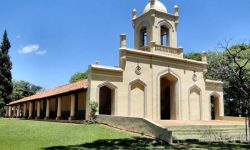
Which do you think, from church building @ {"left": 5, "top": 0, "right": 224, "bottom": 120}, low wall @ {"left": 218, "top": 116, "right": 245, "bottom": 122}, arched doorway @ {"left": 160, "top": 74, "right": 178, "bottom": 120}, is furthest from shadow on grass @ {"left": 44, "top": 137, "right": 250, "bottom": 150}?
low wall @ {"left": 218, "top": 116, "right": 245, "bottom": 122}

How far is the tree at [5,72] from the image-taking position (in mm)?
47156

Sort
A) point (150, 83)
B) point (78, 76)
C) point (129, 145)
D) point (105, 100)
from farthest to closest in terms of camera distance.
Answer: point (78, 76)
point (105, 100)
point (150, 83)
point (129, 145)

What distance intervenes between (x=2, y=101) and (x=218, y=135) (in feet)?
131

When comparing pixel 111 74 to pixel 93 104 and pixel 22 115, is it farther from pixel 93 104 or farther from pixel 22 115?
pixel 22 115

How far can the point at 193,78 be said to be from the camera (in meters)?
27.9

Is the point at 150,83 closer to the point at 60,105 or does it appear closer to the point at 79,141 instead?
the point at 60,105

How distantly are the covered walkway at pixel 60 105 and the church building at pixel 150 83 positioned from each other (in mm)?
92

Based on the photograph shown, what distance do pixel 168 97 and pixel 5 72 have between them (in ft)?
96.6

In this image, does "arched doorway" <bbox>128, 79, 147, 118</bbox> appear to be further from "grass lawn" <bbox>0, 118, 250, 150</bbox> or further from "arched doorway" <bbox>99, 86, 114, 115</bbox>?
"grass lawn" <bbox>0, 118, 250, 150</bbox>

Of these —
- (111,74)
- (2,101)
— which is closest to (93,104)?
(111,74)

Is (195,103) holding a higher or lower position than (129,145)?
higher

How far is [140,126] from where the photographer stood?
17.0 metres

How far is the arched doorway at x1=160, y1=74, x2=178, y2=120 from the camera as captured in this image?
1048 inches

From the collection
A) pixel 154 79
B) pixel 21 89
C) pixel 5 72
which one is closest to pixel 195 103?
pixel 154 79
